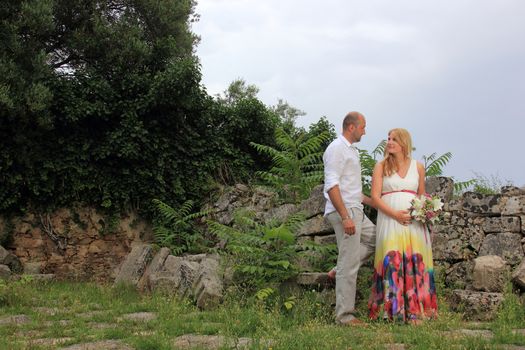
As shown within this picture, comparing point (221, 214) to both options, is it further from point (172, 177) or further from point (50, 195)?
point (50, 195)

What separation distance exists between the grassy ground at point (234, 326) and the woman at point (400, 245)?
14.4 inches

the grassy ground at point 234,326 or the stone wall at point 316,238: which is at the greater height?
the stone wall at point 316,238

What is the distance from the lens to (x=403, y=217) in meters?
7.23

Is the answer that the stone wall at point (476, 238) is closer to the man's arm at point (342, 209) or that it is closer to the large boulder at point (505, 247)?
the large boulder at point (505, 247)

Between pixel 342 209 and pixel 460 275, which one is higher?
pixel 342 209

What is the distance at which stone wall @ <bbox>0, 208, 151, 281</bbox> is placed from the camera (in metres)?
14.5

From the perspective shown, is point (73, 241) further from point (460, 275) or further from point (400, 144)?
point (400, 144)

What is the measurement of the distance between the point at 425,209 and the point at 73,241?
10631 mm

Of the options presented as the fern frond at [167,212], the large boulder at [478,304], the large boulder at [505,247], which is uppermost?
the fern frond at [167,212]

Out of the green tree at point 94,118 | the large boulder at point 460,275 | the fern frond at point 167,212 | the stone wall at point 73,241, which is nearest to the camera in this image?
the large boulder at point 460,275

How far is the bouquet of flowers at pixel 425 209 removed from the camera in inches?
282

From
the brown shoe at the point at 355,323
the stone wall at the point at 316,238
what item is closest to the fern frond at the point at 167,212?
→ the stone wall at the point at 316,238

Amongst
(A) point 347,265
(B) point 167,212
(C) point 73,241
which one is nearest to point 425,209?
(A) point 347,265

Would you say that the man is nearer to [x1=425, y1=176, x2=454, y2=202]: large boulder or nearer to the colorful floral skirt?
the colorful floral skirt
